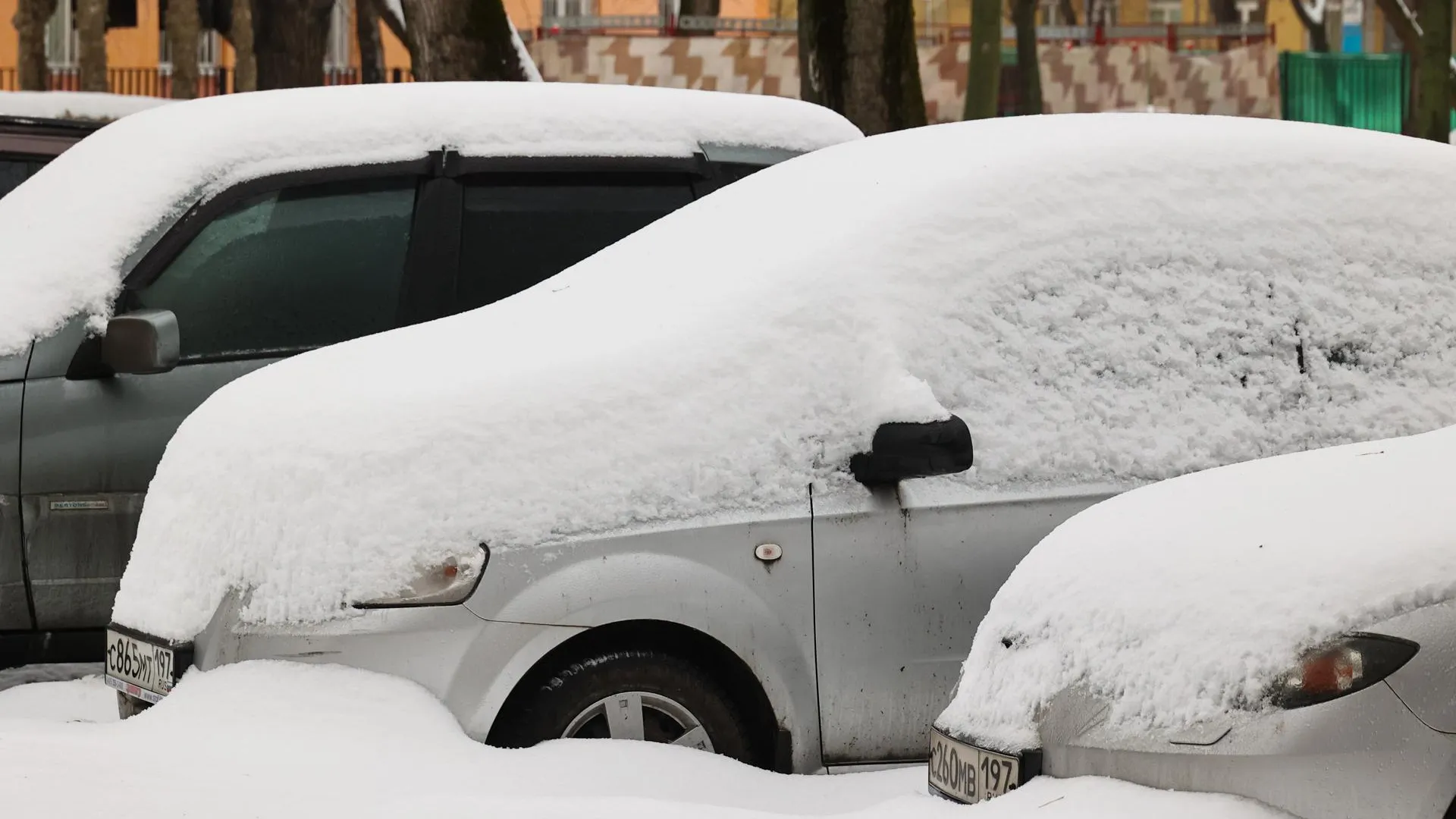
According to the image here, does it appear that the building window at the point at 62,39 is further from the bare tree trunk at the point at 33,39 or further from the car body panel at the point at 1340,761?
the car body panel at the point at 1340,761

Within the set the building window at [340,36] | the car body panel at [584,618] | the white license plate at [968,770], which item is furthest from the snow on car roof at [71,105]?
the building window at [340,36]

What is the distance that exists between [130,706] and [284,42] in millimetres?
16394

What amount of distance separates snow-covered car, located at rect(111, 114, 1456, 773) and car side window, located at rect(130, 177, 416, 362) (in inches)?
46.2

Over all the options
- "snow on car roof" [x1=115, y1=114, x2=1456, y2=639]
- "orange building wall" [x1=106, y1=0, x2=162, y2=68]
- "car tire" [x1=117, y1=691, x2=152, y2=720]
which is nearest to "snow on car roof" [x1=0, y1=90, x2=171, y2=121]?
"car tire" [x1=117, y1=691, x2=152, y2=720]

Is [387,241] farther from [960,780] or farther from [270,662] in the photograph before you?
[960,780]

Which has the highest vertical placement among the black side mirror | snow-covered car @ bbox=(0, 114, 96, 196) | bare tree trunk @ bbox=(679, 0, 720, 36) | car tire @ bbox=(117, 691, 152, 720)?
bare tree trunk @ bbox=(679, 0, 720, 36)

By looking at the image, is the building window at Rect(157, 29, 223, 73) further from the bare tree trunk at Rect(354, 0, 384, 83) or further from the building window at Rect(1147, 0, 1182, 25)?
the building window at Rect(1147, 0, 1182, 25)

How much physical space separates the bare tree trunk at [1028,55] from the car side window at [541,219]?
2544 centimetres

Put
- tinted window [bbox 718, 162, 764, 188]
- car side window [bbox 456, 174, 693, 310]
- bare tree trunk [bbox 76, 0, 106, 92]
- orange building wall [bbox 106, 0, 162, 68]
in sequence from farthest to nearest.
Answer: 1. orange building wall [bbox 106, 0, 162, 68]
2. bare tree trunk [bbox 76, 0, 106, 92]
3. tinted window [bbox 718, 162, 764, 188]
4. car side window [bbox 456, 174, 693, 310]

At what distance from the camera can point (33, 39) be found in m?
27.1

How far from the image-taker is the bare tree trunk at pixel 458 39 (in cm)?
1326

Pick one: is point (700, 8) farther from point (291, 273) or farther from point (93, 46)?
point (291, 273)

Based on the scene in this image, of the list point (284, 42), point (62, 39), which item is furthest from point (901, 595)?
point (62, 39)

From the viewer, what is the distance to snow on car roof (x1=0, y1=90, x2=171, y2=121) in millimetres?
11039
